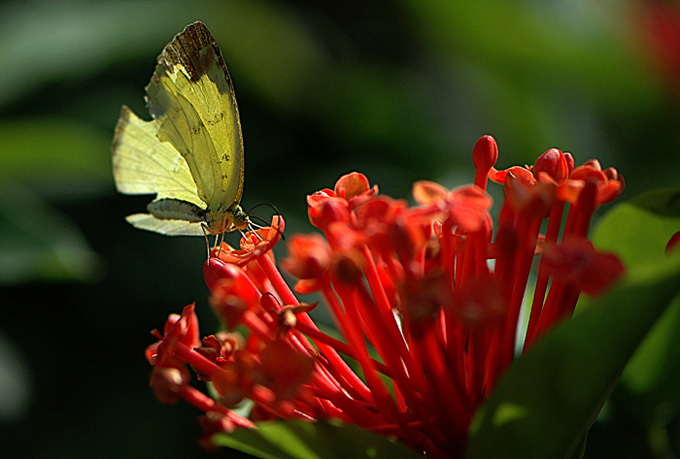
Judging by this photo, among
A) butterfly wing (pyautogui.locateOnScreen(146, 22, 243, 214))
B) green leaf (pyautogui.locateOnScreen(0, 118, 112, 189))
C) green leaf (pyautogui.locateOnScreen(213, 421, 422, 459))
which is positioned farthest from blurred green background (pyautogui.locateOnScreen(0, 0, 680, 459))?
green leaf (pyautogui.locateOnScreen(213, 421, 422, 459))

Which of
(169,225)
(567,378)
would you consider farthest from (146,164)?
(567,378)

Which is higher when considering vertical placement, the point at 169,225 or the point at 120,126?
the point at 120,126

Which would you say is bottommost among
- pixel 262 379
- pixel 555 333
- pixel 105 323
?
pixel 105 323

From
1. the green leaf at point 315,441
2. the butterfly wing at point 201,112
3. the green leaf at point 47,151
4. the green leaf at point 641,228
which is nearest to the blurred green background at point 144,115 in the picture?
the green leaf at point 47,151

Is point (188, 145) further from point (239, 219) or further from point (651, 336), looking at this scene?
point (651, 336)

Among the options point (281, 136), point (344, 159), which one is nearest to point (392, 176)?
point (344, 159)

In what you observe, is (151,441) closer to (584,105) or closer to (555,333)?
(584,105)
